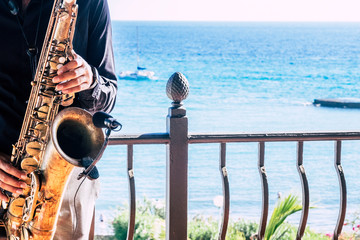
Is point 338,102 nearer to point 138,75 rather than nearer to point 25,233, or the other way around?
point 138,75

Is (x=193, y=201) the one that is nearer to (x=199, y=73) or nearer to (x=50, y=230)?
(x=50, y=230)

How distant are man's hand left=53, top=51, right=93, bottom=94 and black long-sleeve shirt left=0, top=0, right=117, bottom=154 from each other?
10 cm

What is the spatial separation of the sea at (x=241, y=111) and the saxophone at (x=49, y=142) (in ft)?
5.88

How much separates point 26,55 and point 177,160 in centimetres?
99

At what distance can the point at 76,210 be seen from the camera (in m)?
1.95

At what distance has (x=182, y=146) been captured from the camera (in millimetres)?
2627

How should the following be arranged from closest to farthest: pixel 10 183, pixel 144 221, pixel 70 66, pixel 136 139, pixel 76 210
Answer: pixel 70 66 → pixel 10 183 → pixel 76 210 → pixel 136 139 → pixel 144 221

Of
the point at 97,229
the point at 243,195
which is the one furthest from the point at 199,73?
the point at 97,229

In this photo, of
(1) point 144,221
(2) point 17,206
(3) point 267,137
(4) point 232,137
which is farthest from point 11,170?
(1) point 144,221

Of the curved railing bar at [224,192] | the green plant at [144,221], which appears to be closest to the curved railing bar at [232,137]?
the curved railing bar at [224,192]

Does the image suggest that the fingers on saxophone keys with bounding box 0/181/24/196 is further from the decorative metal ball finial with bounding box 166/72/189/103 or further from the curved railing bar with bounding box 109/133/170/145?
the decorative metal ball finial with bounding box 166/72/189/103

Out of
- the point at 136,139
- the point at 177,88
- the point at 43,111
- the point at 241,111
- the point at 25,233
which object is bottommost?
the point at 25,233

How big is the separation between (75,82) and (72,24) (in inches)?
8.5

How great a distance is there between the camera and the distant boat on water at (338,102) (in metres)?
37.3
